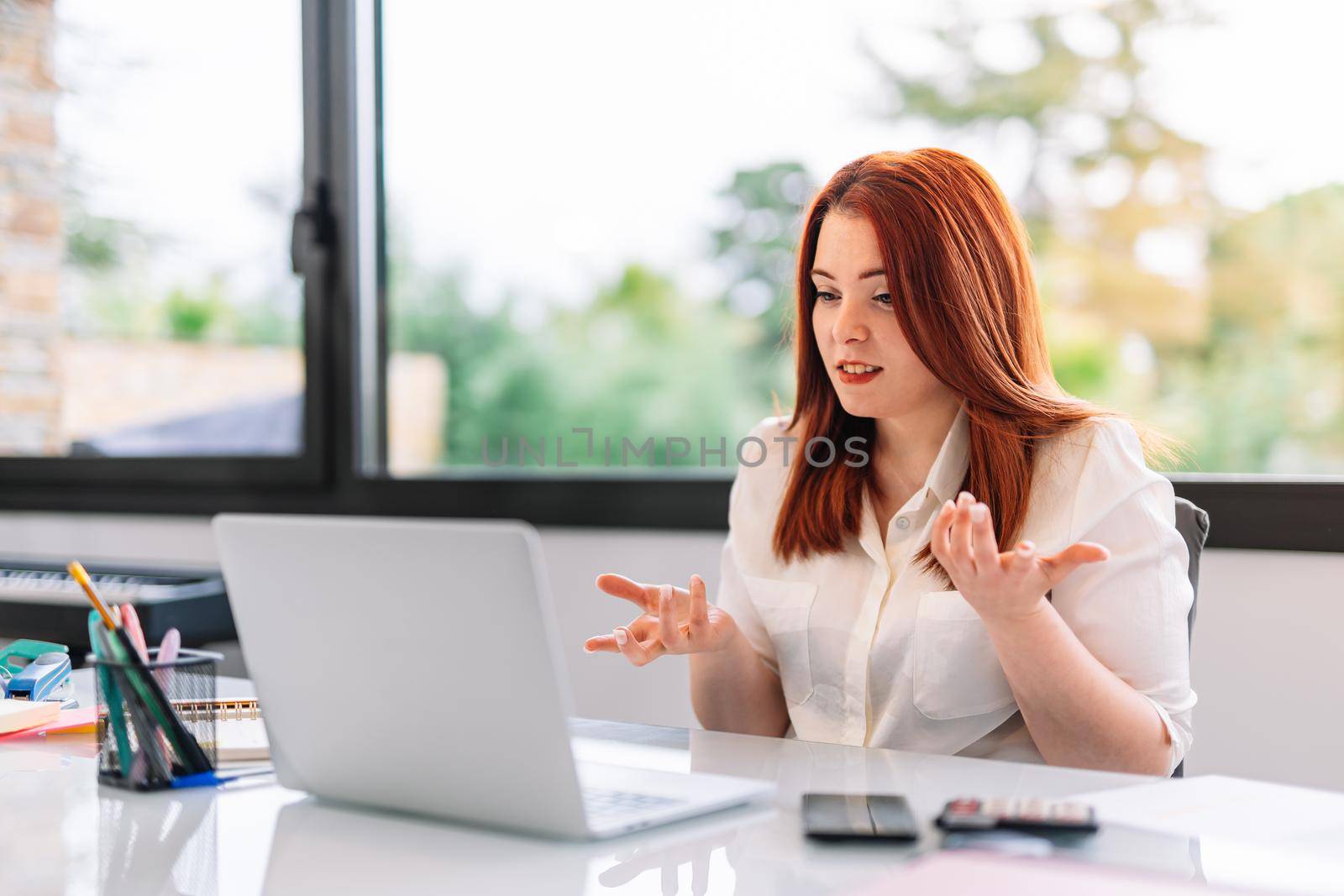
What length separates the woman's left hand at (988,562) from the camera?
1.00 meters

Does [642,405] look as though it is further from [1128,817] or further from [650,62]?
[1128,817]

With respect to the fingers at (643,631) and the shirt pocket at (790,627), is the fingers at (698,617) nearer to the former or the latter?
the fingers at (643,631)

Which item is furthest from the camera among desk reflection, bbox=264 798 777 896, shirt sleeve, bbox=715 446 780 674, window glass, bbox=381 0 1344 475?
window glass, bbox=381 0 1344 475

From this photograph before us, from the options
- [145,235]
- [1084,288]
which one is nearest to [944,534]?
[145,235]

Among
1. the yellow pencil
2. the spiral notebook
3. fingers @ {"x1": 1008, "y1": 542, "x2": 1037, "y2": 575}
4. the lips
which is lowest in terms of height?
the spiral notebook

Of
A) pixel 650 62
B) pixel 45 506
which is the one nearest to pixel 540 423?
pixel 650 62

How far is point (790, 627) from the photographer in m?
1.44

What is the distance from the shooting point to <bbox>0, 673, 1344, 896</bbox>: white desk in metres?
0.70

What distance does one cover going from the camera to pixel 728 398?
6055 millimetres

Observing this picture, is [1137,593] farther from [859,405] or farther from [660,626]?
[660,626]

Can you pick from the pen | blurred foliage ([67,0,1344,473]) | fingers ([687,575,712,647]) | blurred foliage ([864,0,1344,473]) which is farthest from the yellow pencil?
blurred foliage ([864,0,1344,473])

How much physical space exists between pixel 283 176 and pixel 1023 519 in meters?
2.04

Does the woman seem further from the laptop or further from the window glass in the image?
the window glass

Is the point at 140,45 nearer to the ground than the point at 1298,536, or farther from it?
farther from it
